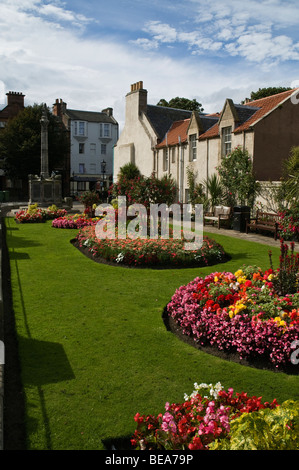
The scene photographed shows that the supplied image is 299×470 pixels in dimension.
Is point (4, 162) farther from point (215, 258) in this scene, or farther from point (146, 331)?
point (146, 331)

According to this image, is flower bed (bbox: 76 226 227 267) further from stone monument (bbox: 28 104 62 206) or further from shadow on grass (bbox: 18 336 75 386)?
stone monument (bbox: 28 104 62 206)

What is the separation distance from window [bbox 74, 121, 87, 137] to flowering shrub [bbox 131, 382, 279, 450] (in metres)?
65.2

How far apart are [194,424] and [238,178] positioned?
2163cm

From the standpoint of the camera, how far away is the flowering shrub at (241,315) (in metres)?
6.21

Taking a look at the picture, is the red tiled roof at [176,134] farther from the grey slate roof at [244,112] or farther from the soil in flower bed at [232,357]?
the soil in flower bed at [232,357]

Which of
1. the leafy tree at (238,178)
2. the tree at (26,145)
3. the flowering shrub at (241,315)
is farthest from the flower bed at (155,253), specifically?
the tree at (26,145)

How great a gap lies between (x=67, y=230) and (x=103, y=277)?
10031 millimetres

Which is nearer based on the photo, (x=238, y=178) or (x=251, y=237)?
(x=251, y=237)

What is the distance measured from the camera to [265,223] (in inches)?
784

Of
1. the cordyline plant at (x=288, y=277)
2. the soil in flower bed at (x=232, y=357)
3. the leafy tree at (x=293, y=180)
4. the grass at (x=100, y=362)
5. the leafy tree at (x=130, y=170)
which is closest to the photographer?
the grass at (x=100, y=362)

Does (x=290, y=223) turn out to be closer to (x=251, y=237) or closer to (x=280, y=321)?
(x=251, y=237)

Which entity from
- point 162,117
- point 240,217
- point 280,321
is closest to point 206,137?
point 240,217

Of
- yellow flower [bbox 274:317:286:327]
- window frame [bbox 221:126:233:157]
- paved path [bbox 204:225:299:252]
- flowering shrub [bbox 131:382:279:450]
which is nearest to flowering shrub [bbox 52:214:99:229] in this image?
paved path [bbox 204:225:299:252]

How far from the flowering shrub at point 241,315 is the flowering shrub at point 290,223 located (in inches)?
390
